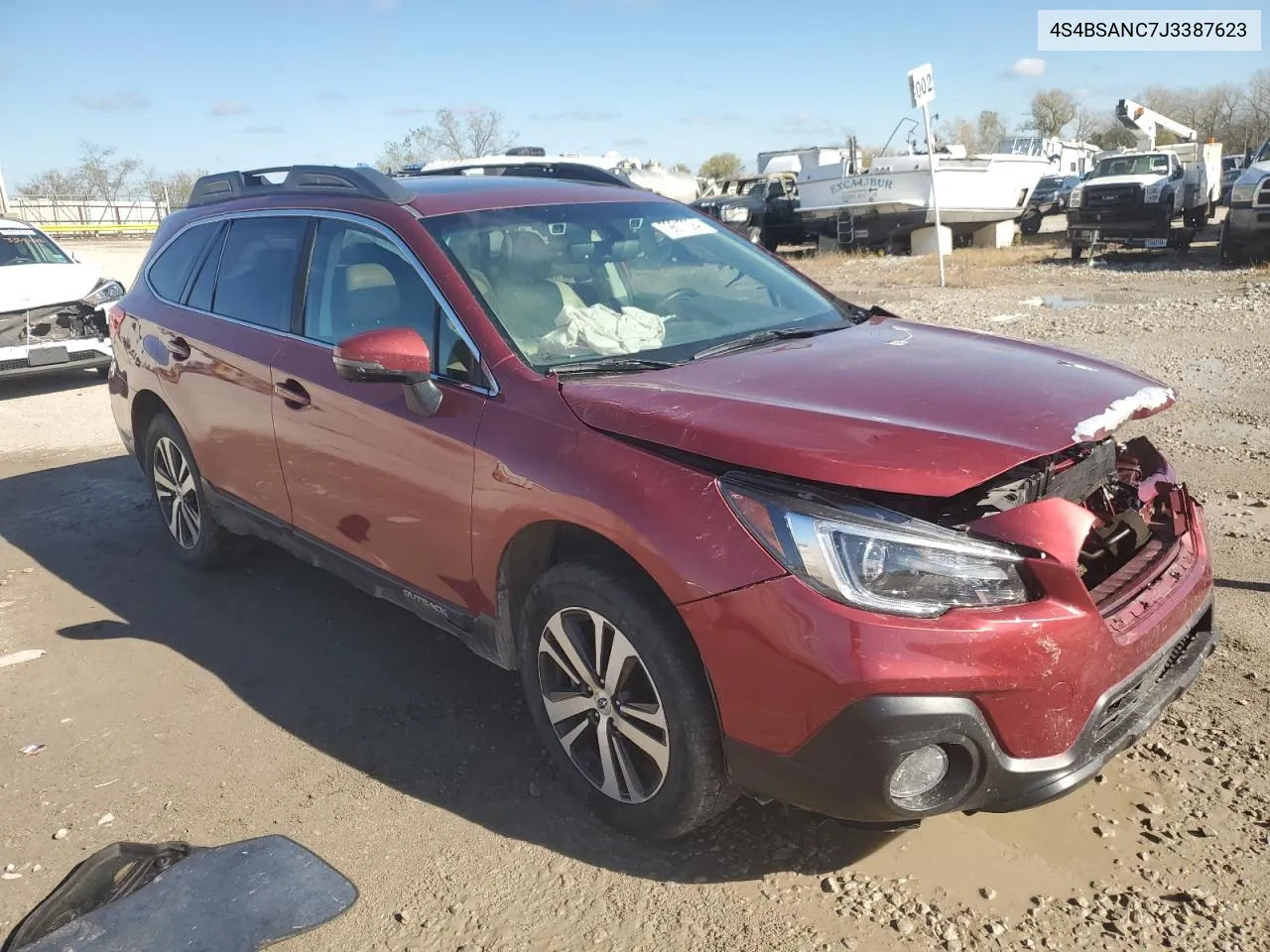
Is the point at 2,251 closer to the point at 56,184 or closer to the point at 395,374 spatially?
the point at 395,374

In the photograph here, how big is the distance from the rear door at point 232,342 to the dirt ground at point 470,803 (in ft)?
2.39

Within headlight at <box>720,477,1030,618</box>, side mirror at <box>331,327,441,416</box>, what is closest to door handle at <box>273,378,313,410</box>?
side mirror at <box>331,327,441,416</box>

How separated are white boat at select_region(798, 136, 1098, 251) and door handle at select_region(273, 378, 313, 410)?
1995cm

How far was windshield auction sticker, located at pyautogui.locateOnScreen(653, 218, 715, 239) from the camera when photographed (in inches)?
158

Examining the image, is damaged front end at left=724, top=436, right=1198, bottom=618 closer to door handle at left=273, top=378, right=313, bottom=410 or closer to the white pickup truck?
door handle at left=273, top=378, right=313, bottom=410

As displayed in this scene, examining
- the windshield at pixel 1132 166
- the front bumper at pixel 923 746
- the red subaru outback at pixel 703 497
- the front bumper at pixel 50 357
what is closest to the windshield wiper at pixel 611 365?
the red subaru outback at pixel 703 497

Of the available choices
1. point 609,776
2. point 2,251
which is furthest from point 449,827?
point 2,251

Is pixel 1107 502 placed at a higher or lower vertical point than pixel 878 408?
lower

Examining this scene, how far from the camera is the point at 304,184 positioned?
4.18 metres

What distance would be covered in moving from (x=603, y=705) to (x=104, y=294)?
9787 mm

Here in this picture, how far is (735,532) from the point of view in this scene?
2.39m

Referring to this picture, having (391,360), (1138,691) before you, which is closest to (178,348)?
(391,360)

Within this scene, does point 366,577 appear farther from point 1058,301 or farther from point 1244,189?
point 1244,189

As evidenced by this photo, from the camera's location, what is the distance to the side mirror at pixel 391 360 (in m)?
3.05
